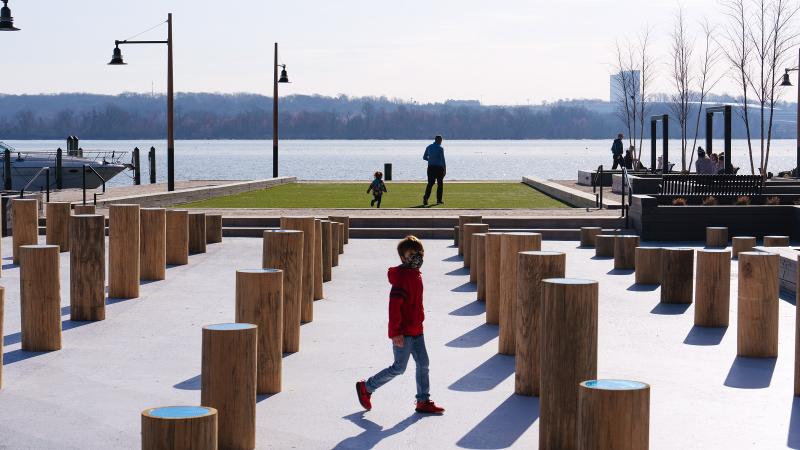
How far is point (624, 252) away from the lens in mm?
17594

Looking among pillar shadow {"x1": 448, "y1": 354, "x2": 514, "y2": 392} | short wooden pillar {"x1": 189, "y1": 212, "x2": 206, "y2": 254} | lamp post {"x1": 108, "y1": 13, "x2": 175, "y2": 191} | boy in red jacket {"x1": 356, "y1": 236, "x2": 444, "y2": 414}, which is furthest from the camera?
lamp post {"x1": 108, "y1": 13, "x2": 175, "y2": 191}

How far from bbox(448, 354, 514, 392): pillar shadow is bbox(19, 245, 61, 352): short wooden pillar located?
3682 millimetres

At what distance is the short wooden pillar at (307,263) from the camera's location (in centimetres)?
1239

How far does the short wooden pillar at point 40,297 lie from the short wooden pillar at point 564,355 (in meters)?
4.99

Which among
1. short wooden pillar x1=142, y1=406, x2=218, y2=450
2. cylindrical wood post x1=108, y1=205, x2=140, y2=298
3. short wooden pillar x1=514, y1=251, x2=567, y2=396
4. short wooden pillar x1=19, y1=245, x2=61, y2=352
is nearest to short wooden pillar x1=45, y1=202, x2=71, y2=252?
cylindrical wood post x1=108, y1=205, x2=140, y2=298

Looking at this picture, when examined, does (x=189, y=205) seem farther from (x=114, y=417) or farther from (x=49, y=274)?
(x=114, y=417)

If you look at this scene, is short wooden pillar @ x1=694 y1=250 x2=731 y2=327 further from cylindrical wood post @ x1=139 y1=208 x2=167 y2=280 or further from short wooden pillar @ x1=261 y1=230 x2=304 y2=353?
cylindrical wood post @ x1=139 y1=208 x2=167 y2=280

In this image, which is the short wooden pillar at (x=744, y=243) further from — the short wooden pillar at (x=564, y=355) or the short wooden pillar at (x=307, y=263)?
the short wooden pillar at (x=564, y=355)

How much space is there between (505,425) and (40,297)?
466cm

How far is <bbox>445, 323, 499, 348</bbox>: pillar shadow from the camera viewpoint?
11.3 meters

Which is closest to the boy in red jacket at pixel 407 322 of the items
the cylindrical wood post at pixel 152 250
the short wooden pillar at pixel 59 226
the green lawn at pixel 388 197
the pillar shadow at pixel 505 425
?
the pillar shadow at pixel 505 425

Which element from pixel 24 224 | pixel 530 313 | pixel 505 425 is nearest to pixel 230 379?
pixel 505 425

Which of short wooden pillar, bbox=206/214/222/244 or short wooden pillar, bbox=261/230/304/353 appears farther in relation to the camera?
short wooden pillar, bbox=206/214/222/244

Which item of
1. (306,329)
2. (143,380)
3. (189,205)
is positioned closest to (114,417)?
(143,380)
